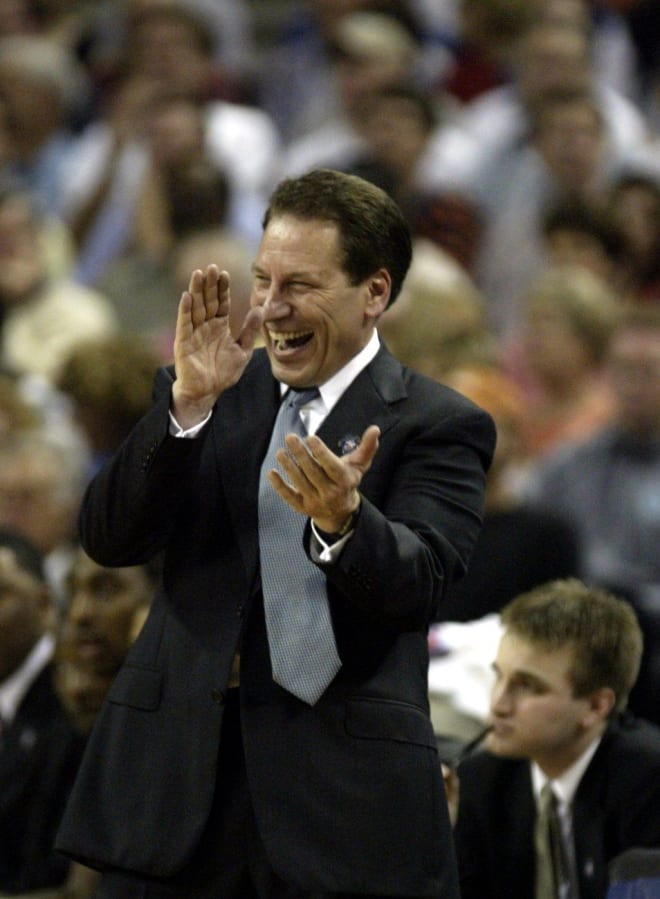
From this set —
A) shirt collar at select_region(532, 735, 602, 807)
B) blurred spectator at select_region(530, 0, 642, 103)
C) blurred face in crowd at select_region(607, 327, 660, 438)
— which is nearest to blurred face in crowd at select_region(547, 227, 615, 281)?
blurred face in crowd at select_region(607, 327, 660, 438)

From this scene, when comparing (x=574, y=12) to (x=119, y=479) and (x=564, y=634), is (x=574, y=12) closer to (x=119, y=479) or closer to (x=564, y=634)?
(x=564, y=634)

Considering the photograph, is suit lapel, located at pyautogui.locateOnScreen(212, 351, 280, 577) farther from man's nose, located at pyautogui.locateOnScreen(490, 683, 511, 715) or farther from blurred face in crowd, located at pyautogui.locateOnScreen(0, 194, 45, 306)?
blurred face in crowd, located at pyautogui.locateOnScreen(0, 194, 45, 306)

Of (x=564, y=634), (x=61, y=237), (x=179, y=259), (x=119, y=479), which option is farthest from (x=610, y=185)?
(x=119, y=479)

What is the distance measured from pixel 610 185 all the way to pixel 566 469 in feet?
6.79

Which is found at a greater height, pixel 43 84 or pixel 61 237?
pixel 43 84

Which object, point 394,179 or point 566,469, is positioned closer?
point 566,469

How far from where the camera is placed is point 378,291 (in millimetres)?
3086

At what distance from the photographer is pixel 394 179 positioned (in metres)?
8.26

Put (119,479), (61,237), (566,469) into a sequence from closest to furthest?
(119,479) → (566,469) → (61,237)

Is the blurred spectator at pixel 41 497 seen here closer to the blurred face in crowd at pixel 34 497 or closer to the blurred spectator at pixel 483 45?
the blurred face in crowd at pixel 34 497

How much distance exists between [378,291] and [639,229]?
198 inches

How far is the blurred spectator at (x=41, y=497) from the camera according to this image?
20.2ft

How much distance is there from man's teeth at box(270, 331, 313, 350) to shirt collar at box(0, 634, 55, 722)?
222 centimetres

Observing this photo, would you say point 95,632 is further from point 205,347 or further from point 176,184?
point 176,184
